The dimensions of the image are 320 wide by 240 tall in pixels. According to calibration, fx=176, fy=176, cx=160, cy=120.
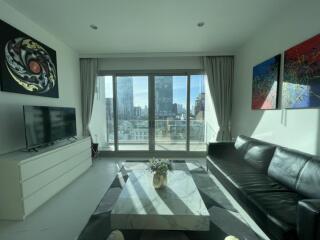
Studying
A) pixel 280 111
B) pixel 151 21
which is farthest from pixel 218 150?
pixel 151 21

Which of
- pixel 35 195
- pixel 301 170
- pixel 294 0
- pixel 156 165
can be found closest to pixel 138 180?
pixel 156 165

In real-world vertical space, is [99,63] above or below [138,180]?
above

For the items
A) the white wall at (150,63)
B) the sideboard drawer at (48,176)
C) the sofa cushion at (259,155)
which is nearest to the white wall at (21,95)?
the sideboard drawer at (48,176)

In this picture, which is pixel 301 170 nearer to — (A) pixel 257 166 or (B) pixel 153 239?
(A) pixel 257 166

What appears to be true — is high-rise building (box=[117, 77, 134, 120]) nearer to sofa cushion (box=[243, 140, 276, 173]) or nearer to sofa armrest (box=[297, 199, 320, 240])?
sofa cushion (box=[243, 140, 276, 173])

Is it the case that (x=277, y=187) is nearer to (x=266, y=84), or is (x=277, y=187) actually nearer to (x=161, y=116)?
(x=266, y=84)

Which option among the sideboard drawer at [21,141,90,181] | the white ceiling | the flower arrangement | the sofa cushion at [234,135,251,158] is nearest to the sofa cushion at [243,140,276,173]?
the sofa cushion at [234,135,251,158]

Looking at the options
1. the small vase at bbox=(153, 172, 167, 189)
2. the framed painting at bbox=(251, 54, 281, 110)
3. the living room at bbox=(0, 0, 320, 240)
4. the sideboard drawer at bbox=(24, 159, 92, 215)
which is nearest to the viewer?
the living room at bbox=(0, 0, 320, 240)

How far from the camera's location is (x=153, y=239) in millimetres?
1646

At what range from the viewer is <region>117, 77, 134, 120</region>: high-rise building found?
4.57 meters

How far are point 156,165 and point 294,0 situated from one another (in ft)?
8.97

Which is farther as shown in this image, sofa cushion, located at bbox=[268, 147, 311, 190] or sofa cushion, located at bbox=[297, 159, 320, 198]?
sofa cushion, located at bbox=[268, 147, 311, 190]

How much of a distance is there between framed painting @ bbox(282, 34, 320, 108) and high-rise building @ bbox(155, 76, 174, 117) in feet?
8.41

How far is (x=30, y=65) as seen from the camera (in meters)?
2.70
